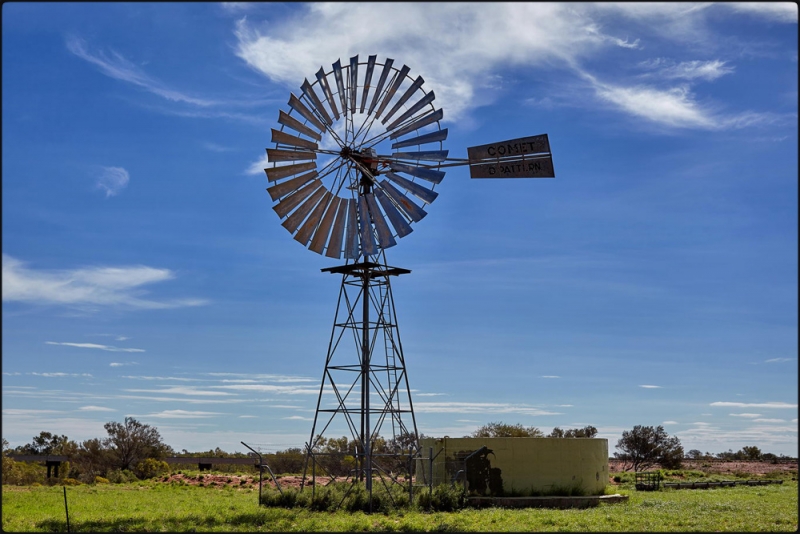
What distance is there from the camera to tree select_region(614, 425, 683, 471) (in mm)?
54812

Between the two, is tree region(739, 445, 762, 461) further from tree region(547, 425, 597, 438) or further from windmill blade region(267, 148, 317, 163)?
windmill blade region(267, 148, 317, 163)

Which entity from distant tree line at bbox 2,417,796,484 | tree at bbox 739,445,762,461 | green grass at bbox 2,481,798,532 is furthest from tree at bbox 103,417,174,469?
tree at bbox 739,445,762,461

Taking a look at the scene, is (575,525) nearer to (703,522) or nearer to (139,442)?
(703,522)

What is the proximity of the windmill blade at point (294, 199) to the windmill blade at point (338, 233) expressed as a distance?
2.83ft

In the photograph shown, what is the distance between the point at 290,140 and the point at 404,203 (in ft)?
12.5

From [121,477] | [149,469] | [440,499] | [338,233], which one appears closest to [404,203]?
[338,233]

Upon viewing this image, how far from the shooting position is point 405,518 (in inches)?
759

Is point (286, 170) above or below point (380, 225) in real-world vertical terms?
above

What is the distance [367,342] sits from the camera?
2275 centimetres

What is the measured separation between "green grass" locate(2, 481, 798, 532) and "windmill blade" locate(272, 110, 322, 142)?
416 inches

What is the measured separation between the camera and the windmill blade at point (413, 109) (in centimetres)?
2267

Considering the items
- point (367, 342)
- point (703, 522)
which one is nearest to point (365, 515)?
point (367, 342)

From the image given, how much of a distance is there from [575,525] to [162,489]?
77.3 ft

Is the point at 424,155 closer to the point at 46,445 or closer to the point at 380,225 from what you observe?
the point at 380,225
